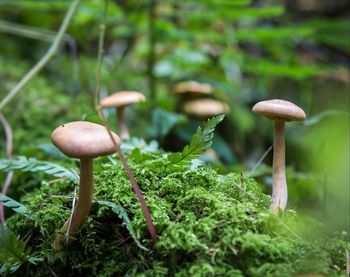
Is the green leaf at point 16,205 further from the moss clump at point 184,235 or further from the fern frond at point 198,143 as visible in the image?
the fern frond at point 198,143

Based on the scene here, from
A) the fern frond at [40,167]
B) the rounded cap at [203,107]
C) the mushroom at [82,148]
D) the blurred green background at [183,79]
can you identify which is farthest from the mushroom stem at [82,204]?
the rounded cap at [203,107]

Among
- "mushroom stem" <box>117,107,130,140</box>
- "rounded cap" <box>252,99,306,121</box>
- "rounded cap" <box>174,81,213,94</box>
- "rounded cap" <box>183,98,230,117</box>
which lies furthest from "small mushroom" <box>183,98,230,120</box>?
"rounded cap" <box>252,99,306,121</box>

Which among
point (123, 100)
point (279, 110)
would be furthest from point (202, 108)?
point (279, 110)

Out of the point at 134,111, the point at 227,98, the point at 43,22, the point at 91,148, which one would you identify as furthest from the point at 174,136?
the point at 91,148

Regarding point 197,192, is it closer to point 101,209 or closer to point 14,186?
point 101,209

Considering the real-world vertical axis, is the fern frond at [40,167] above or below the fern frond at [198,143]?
below

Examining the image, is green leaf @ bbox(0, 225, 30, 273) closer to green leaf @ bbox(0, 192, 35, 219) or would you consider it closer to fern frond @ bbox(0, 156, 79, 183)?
green leaf @ bbox(0, 192, 35, 219)

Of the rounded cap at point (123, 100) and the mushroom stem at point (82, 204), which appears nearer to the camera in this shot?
the mushroom stem at point (82, 204)
